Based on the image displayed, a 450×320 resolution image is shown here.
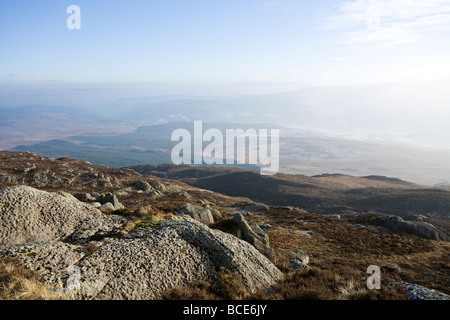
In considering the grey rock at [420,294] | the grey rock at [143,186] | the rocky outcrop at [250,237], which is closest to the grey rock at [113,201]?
the rocky outcrop at [250,237]

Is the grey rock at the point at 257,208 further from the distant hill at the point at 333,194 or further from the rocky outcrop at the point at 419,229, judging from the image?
the distant hill at the point at 333,194

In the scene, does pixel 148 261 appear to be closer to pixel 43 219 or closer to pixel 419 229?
pixel 43 219

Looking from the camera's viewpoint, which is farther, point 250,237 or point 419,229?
point 419,229

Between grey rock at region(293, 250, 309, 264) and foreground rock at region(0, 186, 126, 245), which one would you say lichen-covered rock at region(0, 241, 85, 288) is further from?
grey rock at region(293, 250, 309, 264)

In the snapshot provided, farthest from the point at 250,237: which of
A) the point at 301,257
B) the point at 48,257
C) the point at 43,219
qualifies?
the point at 43,219
